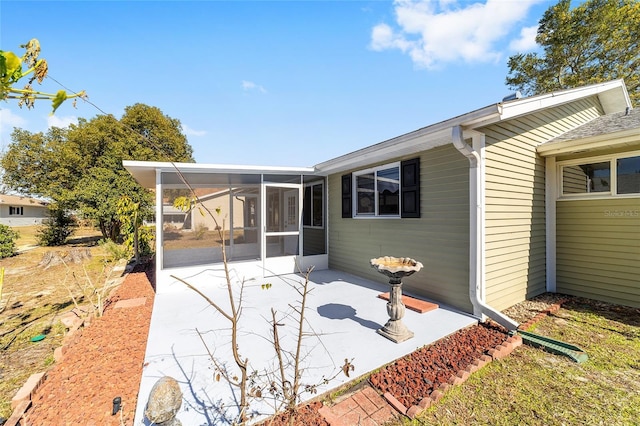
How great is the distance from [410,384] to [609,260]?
4987 mm

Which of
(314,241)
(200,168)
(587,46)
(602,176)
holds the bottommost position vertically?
(314,241)

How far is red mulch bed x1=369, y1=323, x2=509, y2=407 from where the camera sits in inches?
104

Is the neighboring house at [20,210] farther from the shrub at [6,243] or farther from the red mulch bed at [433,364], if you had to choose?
the red mulch bed at [433,364]

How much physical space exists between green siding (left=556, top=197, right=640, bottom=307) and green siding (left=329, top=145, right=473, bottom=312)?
2852 millimetres

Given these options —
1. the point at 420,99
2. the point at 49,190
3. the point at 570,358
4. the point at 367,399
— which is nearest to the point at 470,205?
the point at 570,358

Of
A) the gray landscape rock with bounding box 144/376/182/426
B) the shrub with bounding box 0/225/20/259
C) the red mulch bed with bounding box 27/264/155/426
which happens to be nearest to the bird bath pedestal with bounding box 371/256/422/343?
the gray landscape rock with bounding box 144/376/182/426

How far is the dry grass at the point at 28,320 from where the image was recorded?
316cm

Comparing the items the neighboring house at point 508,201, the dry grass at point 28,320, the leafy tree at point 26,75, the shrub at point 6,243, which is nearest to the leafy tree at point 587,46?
the neighboring house at point 508,201

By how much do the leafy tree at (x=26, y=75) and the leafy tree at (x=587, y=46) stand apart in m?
17.8

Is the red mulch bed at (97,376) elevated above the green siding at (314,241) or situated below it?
below

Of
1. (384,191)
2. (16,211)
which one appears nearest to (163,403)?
(384,191)

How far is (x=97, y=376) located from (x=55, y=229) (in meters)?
16.7

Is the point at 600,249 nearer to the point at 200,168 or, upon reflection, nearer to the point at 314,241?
the point at 314,241

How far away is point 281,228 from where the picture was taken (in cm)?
898
